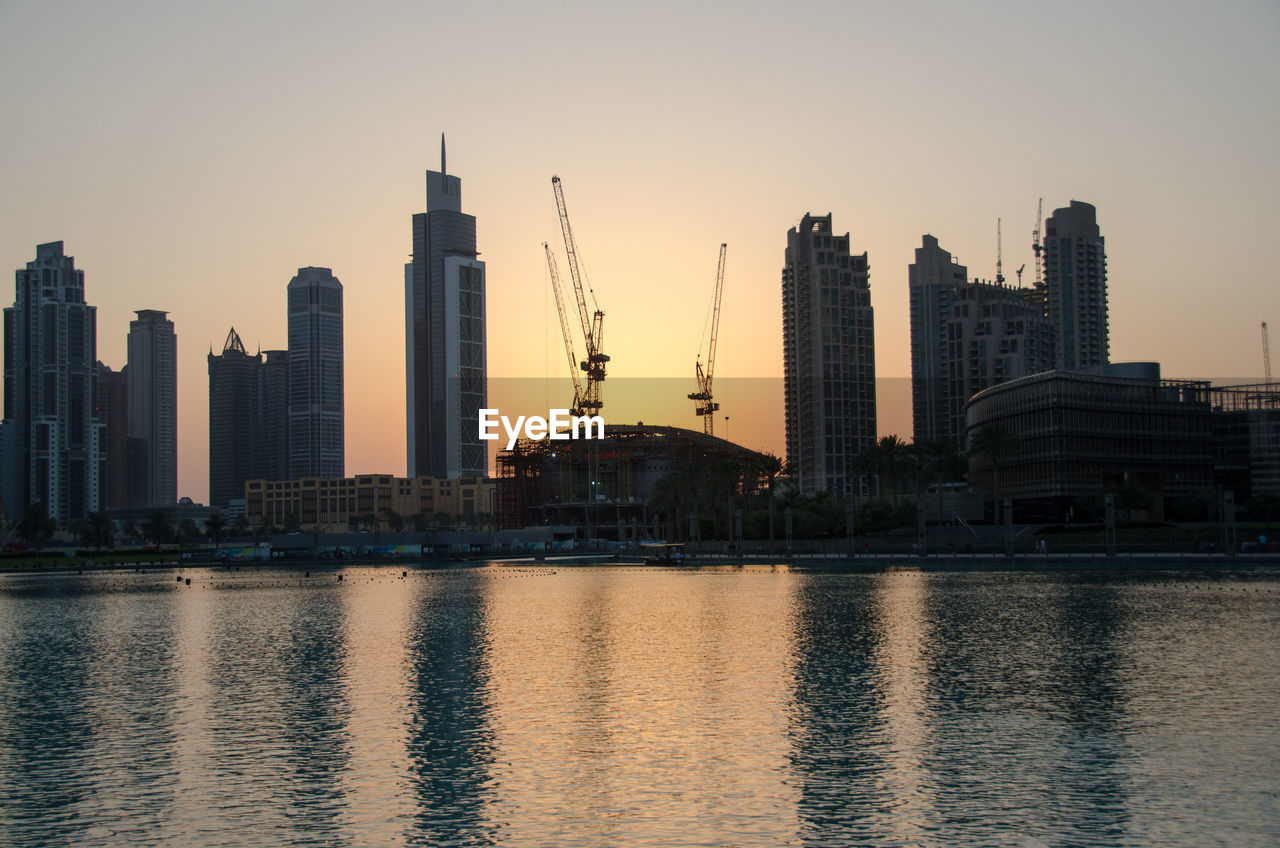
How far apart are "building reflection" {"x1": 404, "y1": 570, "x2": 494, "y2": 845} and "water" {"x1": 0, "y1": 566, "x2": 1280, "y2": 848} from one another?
18cm

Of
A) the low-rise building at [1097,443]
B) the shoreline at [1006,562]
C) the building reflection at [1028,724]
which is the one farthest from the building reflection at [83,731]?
the low-rise building at [1097,443]

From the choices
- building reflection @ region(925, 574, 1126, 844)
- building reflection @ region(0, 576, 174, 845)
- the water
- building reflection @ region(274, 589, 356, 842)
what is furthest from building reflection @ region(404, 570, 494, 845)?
building reflection @ region(925, 574, 1126, 844)

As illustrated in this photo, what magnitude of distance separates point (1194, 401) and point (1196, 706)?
170508 millimetres

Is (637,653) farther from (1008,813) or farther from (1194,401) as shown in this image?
(1194,401)

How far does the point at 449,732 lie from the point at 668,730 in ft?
24.5

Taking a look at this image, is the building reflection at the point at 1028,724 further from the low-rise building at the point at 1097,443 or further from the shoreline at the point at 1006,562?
the low-rise building at the point at 1097,443

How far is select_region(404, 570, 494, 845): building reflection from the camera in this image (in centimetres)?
2945

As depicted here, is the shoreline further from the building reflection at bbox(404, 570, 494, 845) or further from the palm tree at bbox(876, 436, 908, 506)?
the building reflection at bbox(404, 570, 494, 845)

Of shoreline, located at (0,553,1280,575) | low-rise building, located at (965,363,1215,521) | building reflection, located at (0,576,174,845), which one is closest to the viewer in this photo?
building reflection, located at (0,576,174,845)

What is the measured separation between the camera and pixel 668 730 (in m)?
40.1

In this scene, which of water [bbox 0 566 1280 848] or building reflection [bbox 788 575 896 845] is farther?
building reflection [bbox 788 575 896 845]

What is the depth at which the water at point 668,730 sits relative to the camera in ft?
95.7

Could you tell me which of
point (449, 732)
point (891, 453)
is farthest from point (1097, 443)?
point (449, 732)

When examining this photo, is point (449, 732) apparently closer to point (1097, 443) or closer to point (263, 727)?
point (263, 727)
